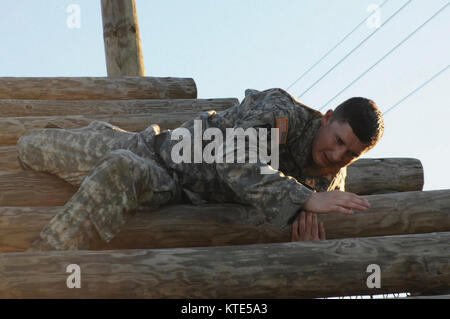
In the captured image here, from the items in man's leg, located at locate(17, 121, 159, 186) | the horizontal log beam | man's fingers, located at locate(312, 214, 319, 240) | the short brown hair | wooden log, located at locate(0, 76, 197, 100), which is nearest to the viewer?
man's fingers, located at locate(312, 214, 319, 240)

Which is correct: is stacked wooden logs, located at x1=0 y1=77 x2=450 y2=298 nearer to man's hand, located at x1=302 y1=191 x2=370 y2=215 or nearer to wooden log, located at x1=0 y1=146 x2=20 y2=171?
wooden log, located at x1=0 y1=146 x2=20 y2=171

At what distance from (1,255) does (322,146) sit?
1.61 meters

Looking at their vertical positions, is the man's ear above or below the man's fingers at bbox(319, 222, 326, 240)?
above

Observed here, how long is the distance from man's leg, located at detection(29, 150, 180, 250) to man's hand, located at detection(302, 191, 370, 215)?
78 centimetres

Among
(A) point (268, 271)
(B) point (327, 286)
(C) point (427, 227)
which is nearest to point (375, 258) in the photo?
(B) point (327, 286)

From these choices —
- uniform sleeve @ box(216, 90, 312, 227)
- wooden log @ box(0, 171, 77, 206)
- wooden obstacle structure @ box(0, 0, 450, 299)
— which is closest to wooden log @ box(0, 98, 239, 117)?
wooden obstacle structure @ box(0, 0, 450, 299)

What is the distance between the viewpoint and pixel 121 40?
5.78m

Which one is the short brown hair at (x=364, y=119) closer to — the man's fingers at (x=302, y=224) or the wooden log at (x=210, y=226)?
the wooden log at (x=210, y=226)

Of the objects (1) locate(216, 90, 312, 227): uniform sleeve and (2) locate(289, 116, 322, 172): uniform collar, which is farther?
(2) locate(289, 116, 322, 172): uniform collar

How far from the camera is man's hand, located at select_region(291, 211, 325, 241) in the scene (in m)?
2.69

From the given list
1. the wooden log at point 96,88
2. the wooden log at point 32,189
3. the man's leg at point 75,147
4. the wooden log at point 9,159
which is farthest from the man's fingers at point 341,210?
the wooden log at point 96,88

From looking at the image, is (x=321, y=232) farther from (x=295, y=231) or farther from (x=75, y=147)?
(x=75, y=147)

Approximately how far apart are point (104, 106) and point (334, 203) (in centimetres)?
268

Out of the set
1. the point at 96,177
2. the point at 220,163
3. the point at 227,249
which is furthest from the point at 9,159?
the point at 227,249
